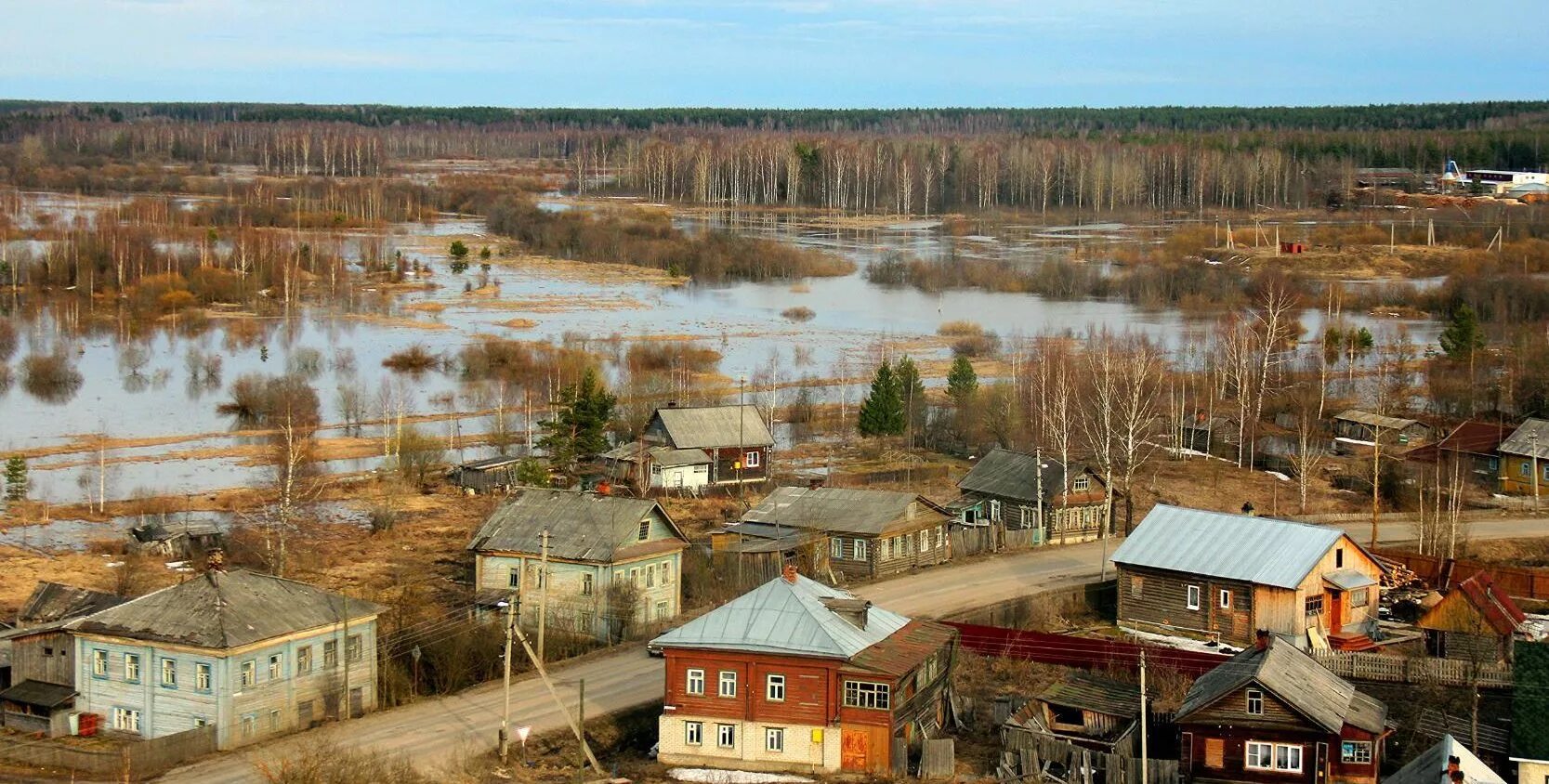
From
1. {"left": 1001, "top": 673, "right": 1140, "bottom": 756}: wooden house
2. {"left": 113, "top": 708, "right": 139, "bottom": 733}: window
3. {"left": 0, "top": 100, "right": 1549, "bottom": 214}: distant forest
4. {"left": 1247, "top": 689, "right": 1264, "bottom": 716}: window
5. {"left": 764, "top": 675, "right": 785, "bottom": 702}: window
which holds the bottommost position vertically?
{"left": 113, "top": 708, "right": 139, "bottom": 733}: window

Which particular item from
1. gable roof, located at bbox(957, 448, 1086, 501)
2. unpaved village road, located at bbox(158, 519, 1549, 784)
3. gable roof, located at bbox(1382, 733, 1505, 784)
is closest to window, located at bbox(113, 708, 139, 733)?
unpaved village road, located at bbox(158, 519, 1549, 784)

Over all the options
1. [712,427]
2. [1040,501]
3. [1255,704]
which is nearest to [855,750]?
[1255,704]

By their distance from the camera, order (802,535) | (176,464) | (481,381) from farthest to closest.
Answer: (481,381)
(176,464)
(802,535)

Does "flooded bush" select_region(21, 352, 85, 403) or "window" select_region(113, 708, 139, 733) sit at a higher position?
"flooded bush" select_region(21, 352, 85, 403)

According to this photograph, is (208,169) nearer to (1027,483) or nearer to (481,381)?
(481,381)

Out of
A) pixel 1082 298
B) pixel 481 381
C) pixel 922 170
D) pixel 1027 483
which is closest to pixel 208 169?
pixel 922 170

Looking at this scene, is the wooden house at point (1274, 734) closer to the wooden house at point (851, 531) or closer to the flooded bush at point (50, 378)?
the wooden house at point (851, 531)

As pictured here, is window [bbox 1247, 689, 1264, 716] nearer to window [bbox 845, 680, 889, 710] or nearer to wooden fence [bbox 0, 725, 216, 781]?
window [bbox 845, 680, 889, 710]
